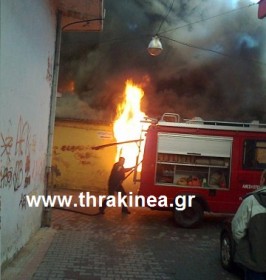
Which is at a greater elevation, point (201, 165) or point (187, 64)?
point (187, 64)

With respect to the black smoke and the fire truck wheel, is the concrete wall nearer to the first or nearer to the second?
the black smoke

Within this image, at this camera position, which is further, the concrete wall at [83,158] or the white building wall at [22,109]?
the concrete wall at [83,158]

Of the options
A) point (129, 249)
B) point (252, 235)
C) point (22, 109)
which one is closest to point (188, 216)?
point (129, 249)

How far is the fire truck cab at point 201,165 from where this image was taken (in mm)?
10328

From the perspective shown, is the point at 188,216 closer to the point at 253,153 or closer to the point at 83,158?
the point at 253,153

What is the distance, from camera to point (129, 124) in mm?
16250

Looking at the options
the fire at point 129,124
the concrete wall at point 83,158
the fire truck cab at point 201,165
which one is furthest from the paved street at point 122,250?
the concrete wall at point 83,158

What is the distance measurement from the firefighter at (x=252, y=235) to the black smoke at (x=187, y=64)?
1420 centimetres

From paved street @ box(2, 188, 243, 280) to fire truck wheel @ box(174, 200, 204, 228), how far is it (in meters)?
0.19

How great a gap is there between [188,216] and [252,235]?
19.7ft

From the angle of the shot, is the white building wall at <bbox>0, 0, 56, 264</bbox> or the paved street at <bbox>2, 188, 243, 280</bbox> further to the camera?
the paved street at <bbox>2, 188, 243, 280</bbox>

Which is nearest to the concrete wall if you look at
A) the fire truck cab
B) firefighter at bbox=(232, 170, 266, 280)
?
the fire truck cab

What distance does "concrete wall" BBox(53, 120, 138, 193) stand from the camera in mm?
16766

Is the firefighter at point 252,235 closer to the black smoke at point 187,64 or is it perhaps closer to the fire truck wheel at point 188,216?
the fire truck wheel at point 188,216
